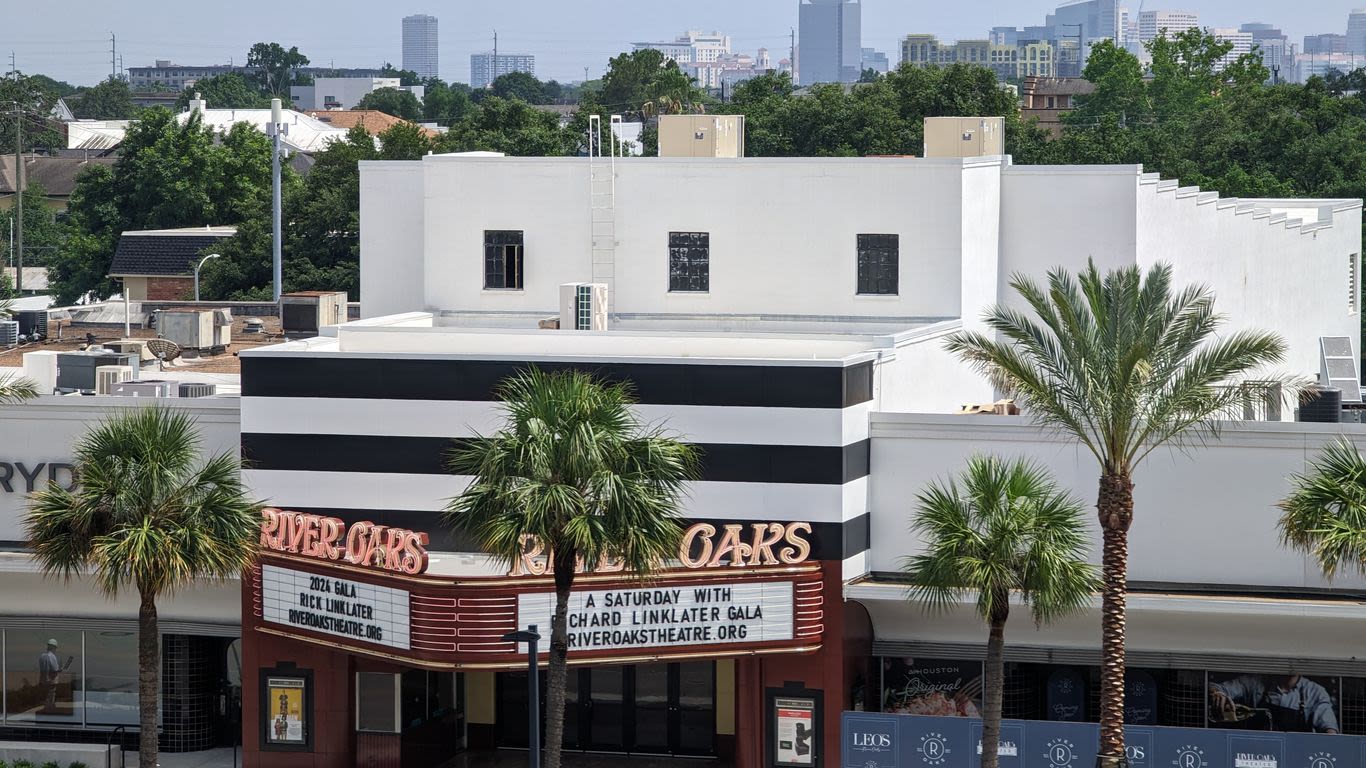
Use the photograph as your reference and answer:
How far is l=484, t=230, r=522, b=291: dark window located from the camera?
5047 cm

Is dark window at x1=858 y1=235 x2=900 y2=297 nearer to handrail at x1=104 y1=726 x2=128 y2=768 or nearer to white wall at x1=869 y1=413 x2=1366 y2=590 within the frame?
white wall at x1=869 y1=413 x2=1366 y2=590

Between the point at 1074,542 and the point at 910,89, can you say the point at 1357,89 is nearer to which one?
the point at 910,89

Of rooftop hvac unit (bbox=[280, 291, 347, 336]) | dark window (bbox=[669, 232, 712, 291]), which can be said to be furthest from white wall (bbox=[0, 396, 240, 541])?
rooftop hvac unit (bbox=[280, 291, 347, 336])

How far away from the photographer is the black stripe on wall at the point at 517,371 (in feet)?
123

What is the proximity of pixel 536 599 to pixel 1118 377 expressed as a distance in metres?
11.3

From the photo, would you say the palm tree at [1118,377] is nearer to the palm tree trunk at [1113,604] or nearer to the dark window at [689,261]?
the palm tree trunk at [1113,604]

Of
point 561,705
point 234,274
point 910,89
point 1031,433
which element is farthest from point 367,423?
point 910,89

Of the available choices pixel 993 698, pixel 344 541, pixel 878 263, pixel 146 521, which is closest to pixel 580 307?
pixel 878 263

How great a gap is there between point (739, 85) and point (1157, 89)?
44.2 m

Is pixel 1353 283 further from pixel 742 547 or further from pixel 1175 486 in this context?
pixel 742 547

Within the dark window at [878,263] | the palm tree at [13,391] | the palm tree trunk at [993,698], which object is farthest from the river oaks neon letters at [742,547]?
the dark window at [878,263]

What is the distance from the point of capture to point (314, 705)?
39.2 metres

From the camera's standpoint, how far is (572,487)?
3117cm

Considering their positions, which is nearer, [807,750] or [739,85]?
[807,750]
